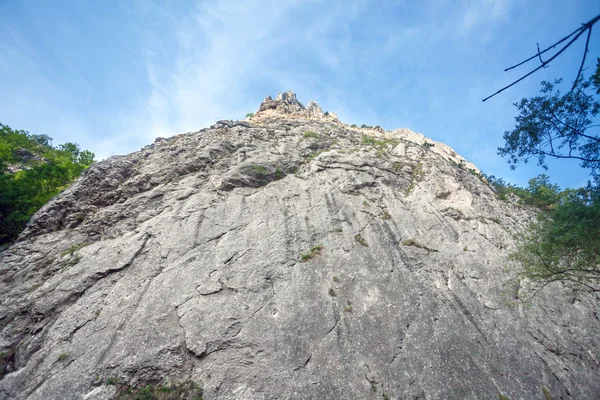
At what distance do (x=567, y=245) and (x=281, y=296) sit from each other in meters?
14.0

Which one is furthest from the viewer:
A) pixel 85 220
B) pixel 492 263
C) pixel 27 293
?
pixel 85 220

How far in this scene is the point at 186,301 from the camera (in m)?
13.8

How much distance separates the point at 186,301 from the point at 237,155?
14676 millimetres

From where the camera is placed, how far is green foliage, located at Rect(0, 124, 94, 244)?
20750mm

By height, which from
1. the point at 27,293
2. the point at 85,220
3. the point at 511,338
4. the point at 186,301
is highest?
the point at 85,220

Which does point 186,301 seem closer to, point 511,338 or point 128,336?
point 128,336

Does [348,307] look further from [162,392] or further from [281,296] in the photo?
[162,392]

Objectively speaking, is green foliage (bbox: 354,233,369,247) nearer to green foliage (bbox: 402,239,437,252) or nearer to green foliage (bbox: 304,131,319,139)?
green foliage (bbox: 402,239,437,252)

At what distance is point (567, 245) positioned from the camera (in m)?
13.3

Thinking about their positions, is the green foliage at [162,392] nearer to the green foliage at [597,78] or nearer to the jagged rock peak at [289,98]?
the green foliage at [597,78]

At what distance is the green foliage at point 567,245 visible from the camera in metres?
12.0

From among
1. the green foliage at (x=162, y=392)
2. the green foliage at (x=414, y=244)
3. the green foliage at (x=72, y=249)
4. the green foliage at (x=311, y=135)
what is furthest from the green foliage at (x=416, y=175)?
the green foliage at (x=72, y=249)

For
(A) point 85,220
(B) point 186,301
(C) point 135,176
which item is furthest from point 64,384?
(C) point 135,176

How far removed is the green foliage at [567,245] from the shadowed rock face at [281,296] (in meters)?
1.15
